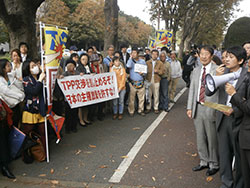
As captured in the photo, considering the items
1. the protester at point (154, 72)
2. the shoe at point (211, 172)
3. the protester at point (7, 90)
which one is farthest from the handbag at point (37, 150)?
the protester at point (154, 72)

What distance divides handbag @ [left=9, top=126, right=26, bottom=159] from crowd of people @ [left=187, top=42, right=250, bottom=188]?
2.97 metres

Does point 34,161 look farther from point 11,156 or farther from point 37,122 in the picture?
point 37,122

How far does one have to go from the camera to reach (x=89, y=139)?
5516mm

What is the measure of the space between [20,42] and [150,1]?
52.9ft

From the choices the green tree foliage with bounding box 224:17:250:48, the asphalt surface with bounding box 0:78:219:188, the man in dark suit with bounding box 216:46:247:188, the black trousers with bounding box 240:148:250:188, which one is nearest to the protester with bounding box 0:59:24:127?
the asphalt surface with bounding box 0:78:219:188

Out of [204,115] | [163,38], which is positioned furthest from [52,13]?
[204,115]

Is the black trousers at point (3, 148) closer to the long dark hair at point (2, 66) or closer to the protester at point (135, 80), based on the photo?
the long dark hair at point (2, 66)

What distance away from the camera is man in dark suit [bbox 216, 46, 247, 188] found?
2852 millimetres

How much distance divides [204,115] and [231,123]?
2.15ft

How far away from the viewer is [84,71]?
6.22 metres

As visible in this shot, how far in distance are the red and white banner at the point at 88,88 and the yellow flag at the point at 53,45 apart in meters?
1.07

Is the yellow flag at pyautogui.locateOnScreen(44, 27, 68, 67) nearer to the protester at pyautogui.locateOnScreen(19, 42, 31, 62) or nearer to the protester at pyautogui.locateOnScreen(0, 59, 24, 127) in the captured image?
the protester at pyautogui.locateOnScreen(0, 59, 24, 127)

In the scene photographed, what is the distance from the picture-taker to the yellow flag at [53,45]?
424 centimetres

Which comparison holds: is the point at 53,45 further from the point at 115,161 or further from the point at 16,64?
the point at 115,161
